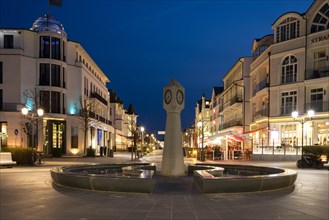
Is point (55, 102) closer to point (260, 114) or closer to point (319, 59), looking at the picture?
point (260, 114)

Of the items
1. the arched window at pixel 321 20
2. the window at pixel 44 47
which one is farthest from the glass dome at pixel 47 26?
the arched window at pixel 321 20

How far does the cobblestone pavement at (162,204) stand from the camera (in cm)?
767

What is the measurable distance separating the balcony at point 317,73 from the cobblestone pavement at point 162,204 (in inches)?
1156

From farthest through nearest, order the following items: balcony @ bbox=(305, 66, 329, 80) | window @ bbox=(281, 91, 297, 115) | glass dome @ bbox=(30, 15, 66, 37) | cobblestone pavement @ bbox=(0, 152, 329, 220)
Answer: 1. glass dome @ bbox=(30, 15, 66, 37)
2. window @ bbox=(281, 91, 297, 115)
3. balcony @ bbox=(305, 66, 329, 80)
4. cobblestone pavement @ bbox=(0, 152, 329, 220)

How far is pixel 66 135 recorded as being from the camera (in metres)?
46.1

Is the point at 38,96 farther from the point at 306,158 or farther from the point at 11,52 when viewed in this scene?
the point at 306,158

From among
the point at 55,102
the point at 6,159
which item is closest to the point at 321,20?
the point at 55,102

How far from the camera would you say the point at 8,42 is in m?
42.7

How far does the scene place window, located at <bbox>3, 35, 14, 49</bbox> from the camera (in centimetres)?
4256

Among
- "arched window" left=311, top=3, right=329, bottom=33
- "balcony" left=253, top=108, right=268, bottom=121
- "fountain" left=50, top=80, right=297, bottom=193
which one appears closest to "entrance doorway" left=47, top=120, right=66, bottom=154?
"balcony" left=253, top=108, right=268, bottom=121

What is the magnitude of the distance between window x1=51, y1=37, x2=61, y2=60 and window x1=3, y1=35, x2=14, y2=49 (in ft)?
15.6

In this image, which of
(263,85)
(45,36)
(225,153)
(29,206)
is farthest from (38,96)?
(29,206)

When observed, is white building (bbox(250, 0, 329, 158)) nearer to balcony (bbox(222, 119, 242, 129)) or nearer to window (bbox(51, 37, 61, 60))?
balcony (bbox(222, 119, 242, 129))

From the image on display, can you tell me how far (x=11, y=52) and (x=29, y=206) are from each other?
38.2m
